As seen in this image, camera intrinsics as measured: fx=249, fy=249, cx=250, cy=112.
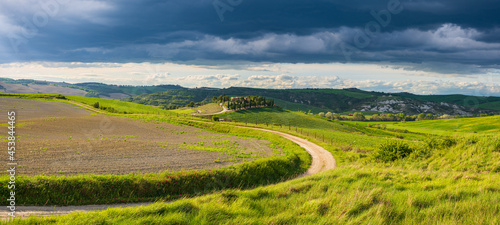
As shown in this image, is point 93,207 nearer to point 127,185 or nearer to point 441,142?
point 127,185

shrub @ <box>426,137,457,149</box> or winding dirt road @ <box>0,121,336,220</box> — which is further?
shrub @ <box>426,137,457,149</box>

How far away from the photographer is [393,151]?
78.8ft

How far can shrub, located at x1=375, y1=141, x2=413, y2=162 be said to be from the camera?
23.4 meters

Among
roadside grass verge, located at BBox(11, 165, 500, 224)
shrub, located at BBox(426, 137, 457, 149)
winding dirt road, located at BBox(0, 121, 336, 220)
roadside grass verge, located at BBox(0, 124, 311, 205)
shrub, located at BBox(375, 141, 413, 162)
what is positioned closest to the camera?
roadside grass verge, located at BBox(11, 165, 500, 224)

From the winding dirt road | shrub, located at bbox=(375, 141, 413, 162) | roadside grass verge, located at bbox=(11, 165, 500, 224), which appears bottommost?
the winding dirt road

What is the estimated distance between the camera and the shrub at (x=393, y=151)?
23.4 meters

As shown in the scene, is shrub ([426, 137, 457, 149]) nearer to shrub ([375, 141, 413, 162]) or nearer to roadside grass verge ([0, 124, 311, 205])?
shrub ([375, 141, 413, 162])

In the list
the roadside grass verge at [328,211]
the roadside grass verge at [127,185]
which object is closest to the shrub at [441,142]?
the roadside grass verge at [328,211]

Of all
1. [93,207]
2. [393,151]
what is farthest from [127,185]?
[393,151]

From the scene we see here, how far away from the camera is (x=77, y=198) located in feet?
47.8

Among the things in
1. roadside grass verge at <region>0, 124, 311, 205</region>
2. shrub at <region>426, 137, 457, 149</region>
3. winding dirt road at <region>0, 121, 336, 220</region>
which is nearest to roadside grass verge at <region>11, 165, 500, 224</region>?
winding dirt road at <region>0, 121, 336, 220</region>

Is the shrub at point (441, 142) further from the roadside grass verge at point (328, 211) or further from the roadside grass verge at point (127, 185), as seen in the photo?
the roadside grass verge at point (127, 185)

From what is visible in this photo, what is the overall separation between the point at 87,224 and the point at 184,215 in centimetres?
249

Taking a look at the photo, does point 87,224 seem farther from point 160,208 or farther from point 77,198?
point 77,198
